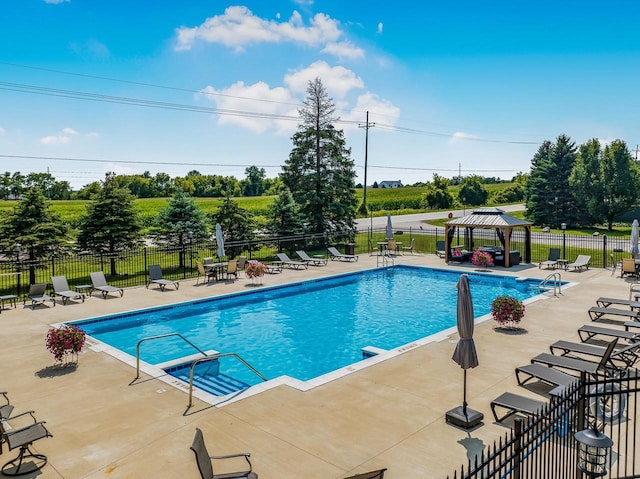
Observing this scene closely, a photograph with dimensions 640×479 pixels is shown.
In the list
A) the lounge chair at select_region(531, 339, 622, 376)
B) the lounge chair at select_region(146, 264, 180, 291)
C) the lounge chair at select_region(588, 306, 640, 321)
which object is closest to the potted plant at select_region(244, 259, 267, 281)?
the lounge chair at select_region(146, 264, 180, 291)

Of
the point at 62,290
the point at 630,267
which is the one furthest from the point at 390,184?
the point at 62,290

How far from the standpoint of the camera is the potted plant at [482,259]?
2197cm

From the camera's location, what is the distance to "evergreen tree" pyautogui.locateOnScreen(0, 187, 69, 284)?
1847 cm

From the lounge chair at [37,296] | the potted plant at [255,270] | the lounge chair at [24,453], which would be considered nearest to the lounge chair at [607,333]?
the lounge chair at [24,453]

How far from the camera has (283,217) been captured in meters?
28.7

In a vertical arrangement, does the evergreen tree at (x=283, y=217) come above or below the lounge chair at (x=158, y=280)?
above

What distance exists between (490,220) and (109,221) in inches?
694

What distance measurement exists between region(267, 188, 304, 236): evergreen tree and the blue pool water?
891 cm

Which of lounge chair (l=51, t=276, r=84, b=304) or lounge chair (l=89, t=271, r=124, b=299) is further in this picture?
lounge chair (l=89, t=271, r=124, b=299)

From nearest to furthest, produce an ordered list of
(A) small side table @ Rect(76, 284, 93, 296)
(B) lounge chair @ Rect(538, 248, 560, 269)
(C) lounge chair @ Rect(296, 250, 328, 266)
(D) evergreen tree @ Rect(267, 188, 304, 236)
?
(A) small side table @ Rect(76, 284, 93, 296), (B) lounge chair @ Rect(538, 248, 560, 269), (C) lounge chair @ Rect(296, 250, 328, 266), (D) evergreen tree @ Rect(267, 188, 304, 236)

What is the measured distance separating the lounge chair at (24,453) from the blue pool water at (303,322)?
433 cm

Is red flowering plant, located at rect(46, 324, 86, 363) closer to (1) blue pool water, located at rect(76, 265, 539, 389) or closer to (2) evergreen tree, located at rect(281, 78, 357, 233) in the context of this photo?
(1) blue pool water, located at rect(76, 265, 539, 389)

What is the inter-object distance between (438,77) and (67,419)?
25734mm

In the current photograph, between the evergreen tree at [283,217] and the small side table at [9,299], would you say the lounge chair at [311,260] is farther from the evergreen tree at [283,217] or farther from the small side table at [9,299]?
the small side table at [9,299]
